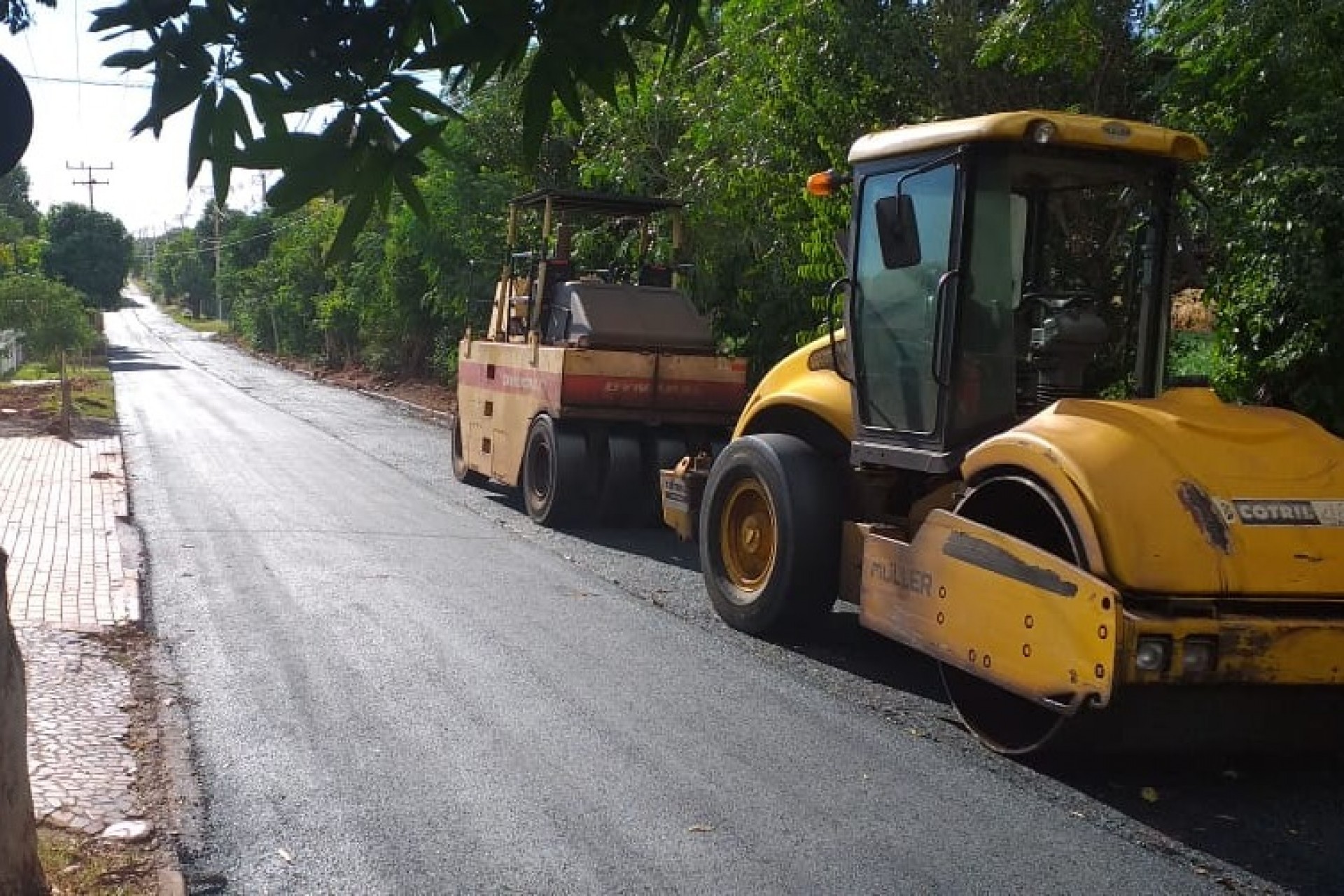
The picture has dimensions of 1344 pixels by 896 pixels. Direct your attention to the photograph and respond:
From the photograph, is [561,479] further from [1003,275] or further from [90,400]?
[90,400]

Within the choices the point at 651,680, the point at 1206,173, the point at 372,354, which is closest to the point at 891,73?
the point at 1206,173

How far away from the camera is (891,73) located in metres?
13.9

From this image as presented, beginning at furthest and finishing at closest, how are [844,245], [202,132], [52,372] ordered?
[52,372] → [844,245] → [202,132]

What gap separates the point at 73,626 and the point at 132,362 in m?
44.3

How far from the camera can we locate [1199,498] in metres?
5.39

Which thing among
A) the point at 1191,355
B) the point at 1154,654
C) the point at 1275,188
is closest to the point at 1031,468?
the point at 1154,654

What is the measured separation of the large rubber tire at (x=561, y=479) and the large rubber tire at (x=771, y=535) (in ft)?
12.6

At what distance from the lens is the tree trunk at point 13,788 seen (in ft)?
12.7

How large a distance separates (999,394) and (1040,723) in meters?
1.59

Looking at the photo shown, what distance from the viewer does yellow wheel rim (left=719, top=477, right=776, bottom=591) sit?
8.19 metres

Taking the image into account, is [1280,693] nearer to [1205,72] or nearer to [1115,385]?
[1115,385]

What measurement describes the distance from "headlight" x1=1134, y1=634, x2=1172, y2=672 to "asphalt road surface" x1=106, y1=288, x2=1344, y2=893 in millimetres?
597

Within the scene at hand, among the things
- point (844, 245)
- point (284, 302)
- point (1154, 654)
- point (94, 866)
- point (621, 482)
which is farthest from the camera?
point (284, 302)

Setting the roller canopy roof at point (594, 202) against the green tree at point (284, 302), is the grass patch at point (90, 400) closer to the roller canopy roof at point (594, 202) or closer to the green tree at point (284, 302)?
the green tree at point (284, 302)
